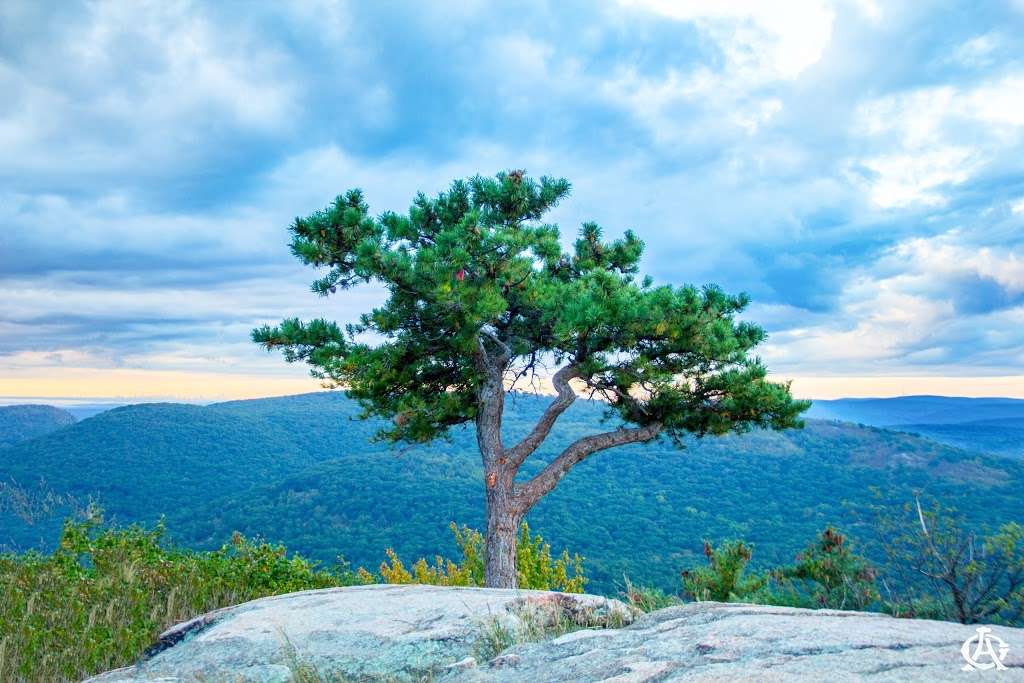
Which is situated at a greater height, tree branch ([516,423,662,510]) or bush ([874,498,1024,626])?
tree branch ([516,423,662,510])

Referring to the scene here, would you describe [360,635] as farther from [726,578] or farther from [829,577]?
[829,577]

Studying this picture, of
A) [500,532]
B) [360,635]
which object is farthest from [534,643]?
[500,532]

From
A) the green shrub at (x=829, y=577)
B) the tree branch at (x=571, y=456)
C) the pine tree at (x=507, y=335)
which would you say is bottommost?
the green shrub at (x=829, y=577)

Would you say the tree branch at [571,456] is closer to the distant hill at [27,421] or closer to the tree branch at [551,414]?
the tree branch at [551,414]

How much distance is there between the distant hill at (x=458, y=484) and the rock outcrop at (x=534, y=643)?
3869 centimetres

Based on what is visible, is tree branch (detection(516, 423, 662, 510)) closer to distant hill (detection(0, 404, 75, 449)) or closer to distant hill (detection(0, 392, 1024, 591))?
distant hill (detection(0, 392, 1024, 591))

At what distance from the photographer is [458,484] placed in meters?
83.5

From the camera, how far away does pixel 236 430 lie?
127 metres

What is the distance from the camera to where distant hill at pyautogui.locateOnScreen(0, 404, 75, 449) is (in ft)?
565

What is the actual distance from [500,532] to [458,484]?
73.7m

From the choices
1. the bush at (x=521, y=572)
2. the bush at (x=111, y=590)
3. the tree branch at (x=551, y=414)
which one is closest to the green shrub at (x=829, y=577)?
the bush at (x=521, y=572)

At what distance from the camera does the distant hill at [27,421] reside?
172250 millimetres

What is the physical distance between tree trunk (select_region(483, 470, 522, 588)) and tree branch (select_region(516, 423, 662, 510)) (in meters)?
0.24

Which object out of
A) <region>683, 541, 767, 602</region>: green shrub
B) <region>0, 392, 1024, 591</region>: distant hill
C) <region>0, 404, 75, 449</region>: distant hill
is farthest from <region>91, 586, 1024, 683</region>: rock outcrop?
<region>0, 404, 75, 449</region>: distant hill
